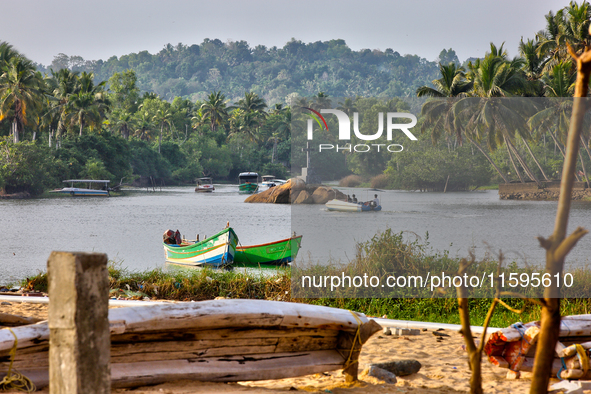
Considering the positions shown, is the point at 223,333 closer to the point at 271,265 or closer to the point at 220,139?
the point at 271,265

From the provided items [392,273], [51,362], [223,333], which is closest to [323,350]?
[223,333]

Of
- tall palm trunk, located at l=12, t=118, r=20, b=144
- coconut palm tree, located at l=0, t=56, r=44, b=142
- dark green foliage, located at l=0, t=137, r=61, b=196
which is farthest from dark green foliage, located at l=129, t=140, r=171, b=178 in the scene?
coconut palm tree, located at l=0, t=56, r=44, b=142

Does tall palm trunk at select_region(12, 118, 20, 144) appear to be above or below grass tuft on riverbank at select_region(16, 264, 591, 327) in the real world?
above

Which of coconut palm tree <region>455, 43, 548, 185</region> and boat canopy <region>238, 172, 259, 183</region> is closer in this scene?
coconut palm tree <region>455, 43, 548, 185</region>

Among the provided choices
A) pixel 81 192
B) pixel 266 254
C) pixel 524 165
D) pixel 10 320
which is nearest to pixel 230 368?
pixel 10 320

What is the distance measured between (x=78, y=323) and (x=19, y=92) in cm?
4771

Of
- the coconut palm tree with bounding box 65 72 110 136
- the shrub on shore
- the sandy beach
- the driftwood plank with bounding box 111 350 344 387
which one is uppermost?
the coconut palm tree with bounding box 65 72 110 136

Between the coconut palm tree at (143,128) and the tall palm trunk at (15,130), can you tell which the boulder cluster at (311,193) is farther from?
the coconut palm tree at (143,128)

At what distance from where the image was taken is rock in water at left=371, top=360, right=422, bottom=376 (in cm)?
468

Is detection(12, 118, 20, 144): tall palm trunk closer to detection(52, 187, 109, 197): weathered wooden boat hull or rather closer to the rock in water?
detection(52, 187, 109, 197): weathered wooden boat hull

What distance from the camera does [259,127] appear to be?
268ft

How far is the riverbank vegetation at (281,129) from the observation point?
8375 mm

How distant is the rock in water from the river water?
4.23 feet

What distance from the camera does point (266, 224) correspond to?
109ft
